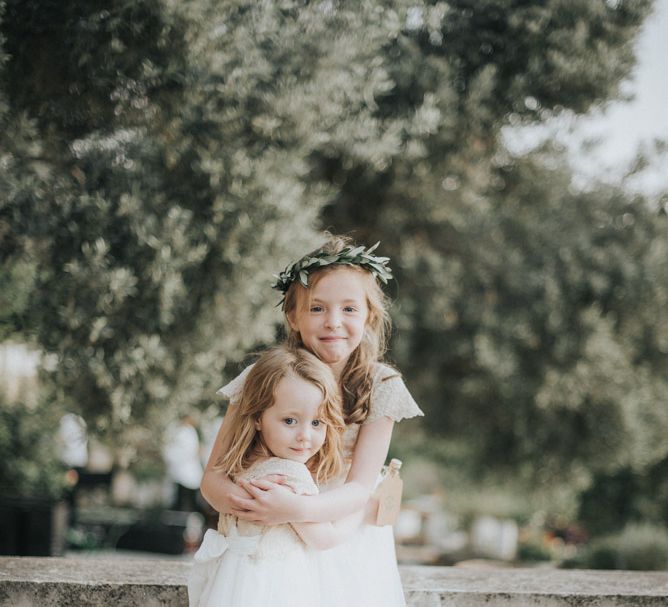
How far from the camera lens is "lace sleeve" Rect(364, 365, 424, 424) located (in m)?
2.92

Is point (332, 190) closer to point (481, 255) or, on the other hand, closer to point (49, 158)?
point (481, 255)

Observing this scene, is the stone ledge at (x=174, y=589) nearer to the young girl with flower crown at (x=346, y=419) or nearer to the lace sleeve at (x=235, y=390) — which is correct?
the young girl with flower crown at (x=346, y=419)

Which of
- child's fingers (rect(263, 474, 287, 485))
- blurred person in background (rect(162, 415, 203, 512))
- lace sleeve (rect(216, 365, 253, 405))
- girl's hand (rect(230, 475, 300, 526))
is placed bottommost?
girl's hand (rect(230, 475, 300, 526))

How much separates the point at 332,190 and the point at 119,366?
2.85 metres

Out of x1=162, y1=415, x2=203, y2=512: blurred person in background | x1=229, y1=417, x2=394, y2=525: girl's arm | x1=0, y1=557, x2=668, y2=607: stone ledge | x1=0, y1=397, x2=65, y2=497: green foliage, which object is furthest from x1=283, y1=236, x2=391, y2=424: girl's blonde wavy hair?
x1=0, y1=397, x2=65, y2=497: green foliage

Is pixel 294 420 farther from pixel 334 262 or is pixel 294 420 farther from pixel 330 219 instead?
pixel 330 219

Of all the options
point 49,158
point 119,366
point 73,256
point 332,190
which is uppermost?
point 332,190

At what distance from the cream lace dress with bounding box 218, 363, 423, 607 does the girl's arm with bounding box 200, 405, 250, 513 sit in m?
0.11

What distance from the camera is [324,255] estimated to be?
3078mm

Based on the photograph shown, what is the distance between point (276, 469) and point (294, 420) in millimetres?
181

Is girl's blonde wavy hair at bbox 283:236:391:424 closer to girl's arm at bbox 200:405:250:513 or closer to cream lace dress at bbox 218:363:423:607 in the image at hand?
cream lace dress at bbox 218:363:423:607

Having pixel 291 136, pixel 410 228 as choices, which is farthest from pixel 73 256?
pixel 410 228

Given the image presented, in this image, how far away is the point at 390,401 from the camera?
2938 millimetres

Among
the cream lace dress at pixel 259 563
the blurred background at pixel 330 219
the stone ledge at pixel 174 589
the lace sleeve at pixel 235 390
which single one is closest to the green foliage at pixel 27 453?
the blurred background at pixel 330 219
